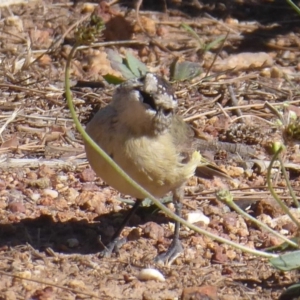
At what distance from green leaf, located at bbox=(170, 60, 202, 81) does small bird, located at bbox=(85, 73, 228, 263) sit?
249cm

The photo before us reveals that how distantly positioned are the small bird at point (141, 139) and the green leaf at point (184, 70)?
2493mm

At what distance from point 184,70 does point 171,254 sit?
3006 mm

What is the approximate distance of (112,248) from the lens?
5.29m

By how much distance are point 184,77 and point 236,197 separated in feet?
6.55

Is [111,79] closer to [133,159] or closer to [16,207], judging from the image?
[16,207]

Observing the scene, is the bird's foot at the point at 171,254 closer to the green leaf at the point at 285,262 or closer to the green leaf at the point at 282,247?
the green leaf at the point at 282,247

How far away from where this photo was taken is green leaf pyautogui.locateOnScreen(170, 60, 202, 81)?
25.5 ft

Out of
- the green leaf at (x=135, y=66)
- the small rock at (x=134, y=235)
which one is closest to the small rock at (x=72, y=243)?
the small rock at (x=134, y=235)

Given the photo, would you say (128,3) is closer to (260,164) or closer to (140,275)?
(260,164)

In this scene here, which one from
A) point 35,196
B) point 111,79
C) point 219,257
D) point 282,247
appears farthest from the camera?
point 111,79

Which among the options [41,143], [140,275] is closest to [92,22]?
[140,275]

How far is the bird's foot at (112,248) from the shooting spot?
5250mm

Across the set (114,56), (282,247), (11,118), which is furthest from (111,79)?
(282,247)

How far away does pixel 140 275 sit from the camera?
16.1ft
